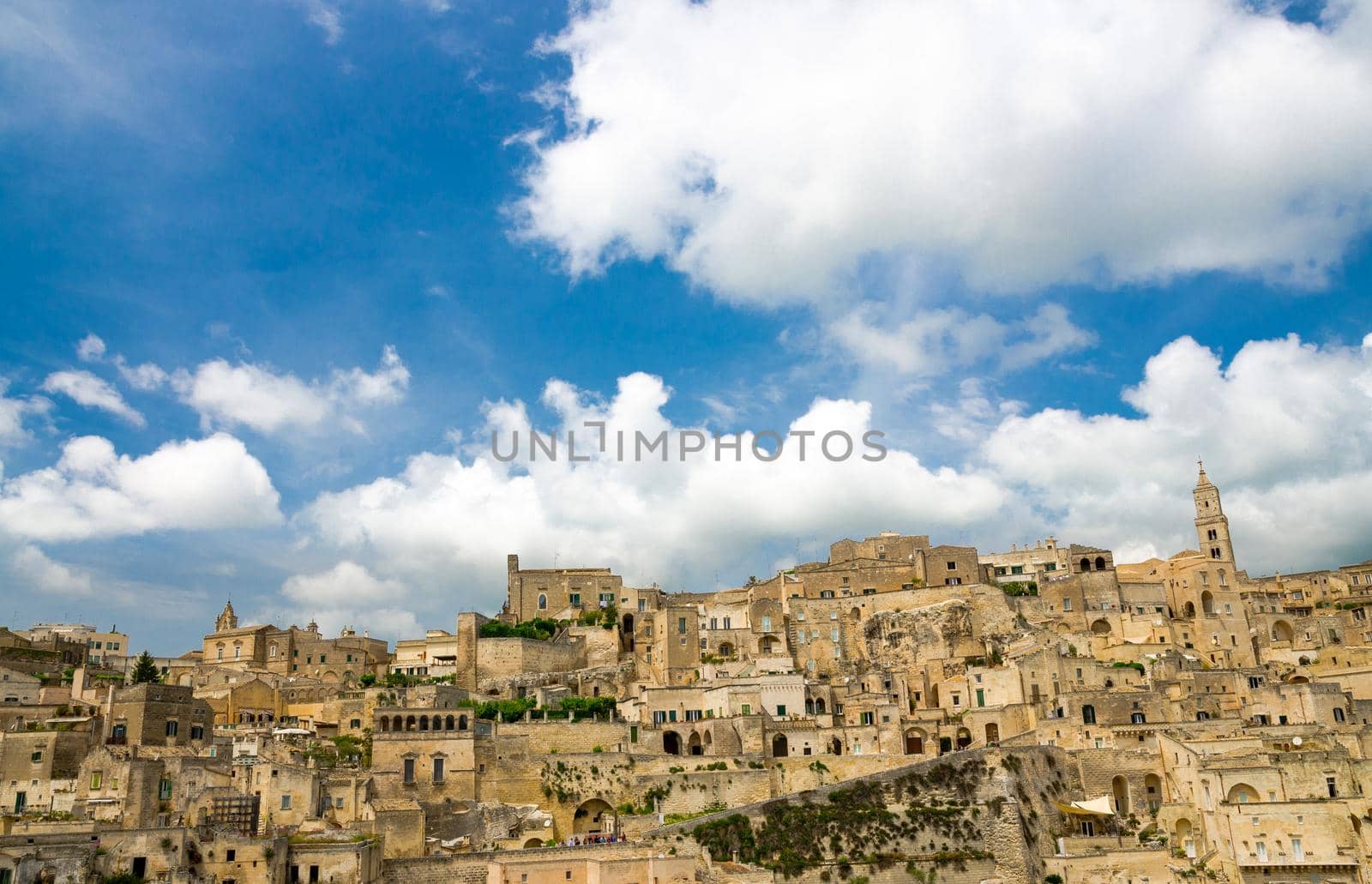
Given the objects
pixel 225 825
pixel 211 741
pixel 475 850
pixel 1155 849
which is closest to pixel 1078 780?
pixel 1155 849

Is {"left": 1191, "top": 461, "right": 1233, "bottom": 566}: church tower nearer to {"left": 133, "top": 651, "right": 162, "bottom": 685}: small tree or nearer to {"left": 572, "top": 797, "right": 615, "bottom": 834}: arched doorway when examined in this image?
{"left": 572, "top": 797, "right": 615, "bottom": 834}: arched doorway

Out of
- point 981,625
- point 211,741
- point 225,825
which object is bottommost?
point 225,825

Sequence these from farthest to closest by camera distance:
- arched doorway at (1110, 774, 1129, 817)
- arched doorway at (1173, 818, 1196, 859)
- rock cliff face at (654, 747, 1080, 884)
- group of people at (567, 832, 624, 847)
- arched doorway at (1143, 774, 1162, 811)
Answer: arched doorway at (1110, 774, 1129, 817)
arched doorway at (1143, 774, 1162, 811)
rock cliff face at (654, 747, 1080, 884)
group of people at (567, 832, 624, 847)
arched doorway at (1173, 818, 1196, 859)

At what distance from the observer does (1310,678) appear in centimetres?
6744

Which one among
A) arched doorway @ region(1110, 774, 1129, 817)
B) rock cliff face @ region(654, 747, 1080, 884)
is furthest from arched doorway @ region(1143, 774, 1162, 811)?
rock cliff face @ region(654, 747, 1080, 884)

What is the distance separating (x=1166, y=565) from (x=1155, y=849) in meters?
38.7

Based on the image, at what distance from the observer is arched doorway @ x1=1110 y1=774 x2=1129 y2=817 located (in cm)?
5666

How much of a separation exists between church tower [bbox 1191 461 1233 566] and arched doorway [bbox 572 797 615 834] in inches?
1971

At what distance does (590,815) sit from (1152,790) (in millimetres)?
27058

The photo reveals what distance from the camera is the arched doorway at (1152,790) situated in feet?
182

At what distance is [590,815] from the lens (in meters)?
58.3

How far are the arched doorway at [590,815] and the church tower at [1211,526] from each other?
164 feet

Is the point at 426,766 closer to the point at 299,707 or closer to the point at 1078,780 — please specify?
the point at 299,707

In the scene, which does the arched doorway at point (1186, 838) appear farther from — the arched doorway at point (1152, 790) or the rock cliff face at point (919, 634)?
the rock cliff face at point (919, 634)
